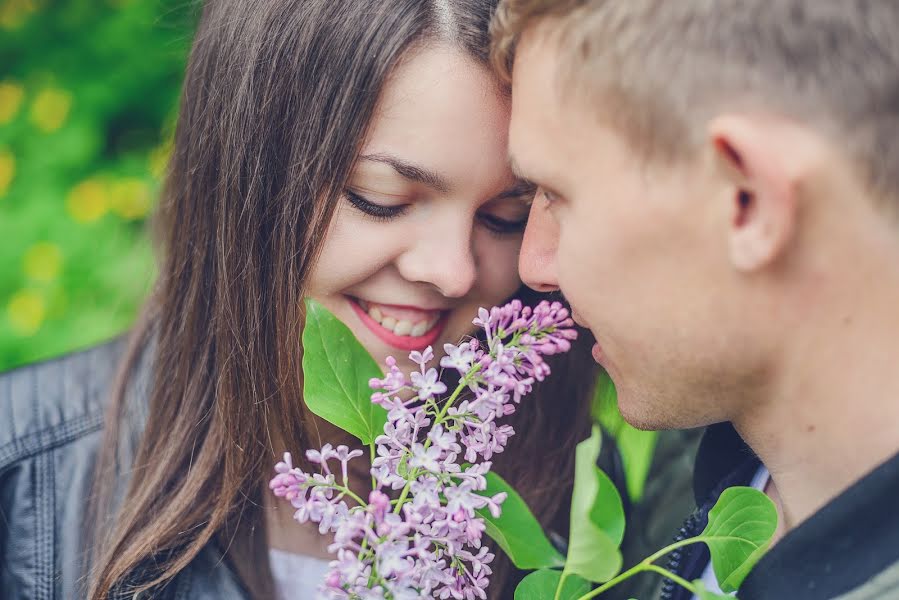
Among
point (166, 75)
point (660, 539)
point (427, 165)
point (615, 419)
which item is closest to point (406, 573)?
point (427, 165)

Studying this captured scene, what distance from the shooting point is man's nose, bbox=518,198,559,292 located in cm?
132

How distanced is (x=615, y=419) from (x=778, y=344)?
1.05m

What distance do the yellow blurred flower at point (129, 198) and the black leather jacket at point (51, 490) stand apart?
1.64m

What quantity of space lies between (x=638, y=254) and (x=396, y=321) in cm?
49

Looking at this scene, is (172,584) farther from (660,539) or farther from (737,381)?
(737,381)

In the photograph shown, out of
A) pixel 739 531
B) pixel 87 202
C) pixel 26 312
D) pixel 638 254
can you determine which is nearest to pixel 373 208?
pixel 638 254

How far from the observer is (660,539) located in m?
1.72

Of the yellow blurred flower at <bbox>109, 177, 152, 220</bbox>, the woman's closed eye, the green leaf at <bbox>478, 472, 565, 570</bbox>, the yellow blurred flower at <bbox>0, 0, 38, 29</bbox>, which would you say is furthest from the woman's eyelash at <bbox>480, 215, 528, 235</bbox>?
the yellow blurred flower at <bbox>0, 0, 38, 29</bbox>

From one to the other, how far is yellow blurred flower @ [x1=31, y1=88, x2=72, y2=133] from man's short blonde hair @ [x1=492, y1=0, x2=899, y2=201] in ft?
9.20

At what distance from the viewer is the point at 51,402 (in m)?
1.74

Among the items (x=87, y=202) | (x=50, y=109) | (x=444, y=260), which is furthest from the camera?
(x=50, y=109)

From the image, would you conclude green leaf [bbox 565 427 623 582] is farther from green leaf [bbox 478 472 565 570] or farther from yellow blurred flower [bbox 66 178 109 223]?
yellow blurred flower [bbox 66 178 109 223]

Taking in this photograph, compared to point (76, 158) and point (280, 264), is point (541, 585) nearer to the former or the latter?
point (280, 264)

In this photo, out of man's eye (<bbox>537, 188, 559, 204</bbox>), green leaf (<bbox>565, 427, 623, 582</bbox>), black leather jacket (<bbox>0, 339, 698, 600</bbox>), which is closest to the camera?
green leaf (<bbox>565, 427, 623, 582</bbox>)
